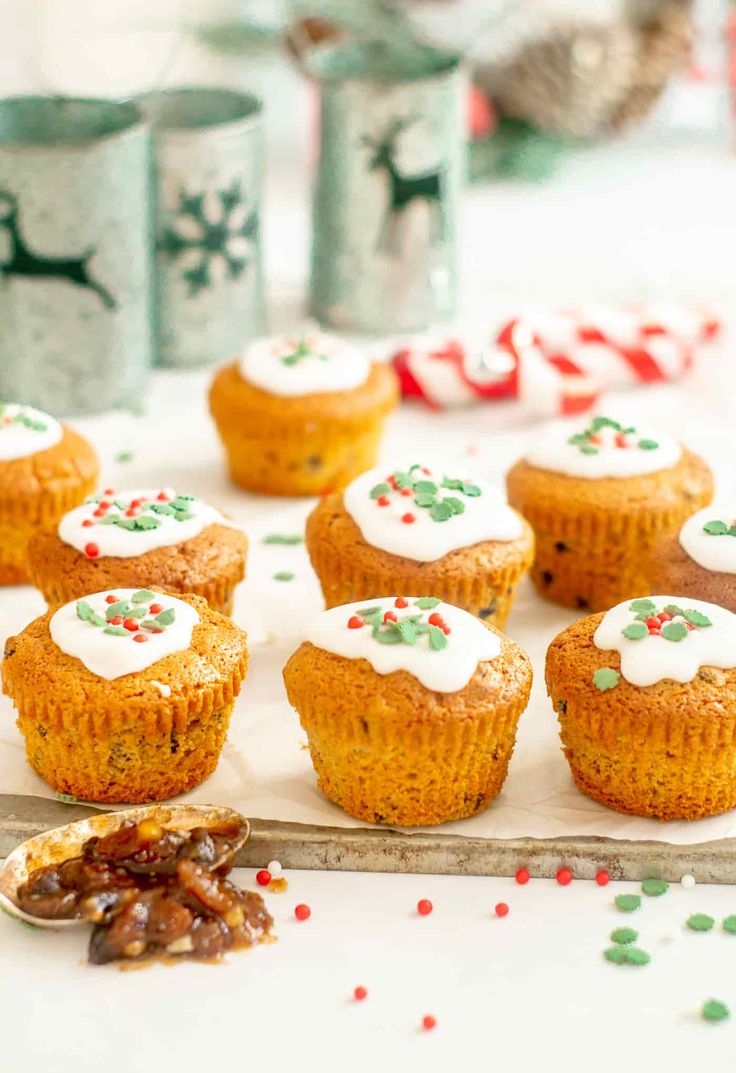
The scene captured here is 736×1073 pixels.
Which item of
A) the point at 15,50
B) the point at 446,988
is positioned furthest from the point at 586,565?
the point at 15,50

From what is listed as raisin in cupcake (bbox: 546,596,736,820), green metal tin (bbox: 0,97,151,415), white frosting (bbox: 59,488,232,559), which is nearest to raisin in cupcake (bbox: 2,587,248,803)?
white frosting (bbox: 59,488,232,559)

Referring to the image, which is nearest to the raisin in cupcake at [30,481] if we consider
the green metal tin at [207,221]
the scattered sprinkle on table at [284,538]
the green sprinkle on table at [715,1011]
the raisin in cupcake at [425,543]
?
the scattered sprinkle on table at [284,538]

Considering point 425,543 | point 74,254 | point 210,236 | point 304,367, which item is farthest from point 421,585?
point 210,236

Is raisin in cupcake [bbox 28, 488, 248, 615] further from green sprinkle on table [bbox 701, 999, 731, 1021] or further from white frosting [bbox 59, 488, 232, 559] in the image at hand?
green sprinkle on table [bbox 701, 999, 731, 1021]

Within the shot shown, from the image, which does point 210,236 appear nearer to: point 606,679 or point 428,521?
point 428,521

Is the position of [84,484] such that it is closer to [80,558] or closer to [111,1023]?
[80,558]
